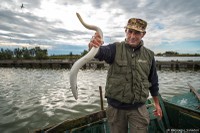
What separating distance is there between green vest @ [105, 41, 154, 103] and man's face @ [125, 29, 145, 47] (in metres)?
0.13

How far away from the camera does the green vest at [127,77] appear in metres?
3.45

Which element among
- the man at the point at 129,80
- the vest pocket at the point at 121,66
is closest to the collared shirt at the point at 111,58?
the man at the point at 129,80

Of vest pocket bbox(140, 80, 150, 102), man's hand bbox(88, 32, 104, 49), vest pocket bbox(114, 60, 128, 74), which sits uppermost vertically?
man's hand bbox(88, 32, 104, 49)

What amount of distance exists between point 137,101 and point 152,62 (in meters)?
0.98

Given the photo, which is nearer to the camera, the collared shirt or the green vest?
the collared shirt

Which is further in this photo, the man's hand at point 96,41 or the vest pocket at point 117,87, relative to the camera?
the vest pocket at point 117,87

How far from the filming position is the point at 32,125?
39.5 ft

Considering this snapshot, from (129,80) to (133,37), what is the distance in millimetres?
832

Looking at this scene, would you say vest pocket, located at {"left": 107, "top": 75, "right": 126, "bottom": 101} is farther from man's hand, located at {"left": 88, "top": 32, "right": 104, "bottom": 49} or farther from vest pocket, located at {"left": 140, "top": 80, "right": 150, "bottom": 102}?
man's hand, located at {"left": 88, "top": 32, "right": 104, "bottom": 49}

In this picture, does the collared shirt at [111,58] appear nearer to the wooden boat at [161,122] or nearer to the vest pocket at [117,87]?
the vest pocket at [117,87]

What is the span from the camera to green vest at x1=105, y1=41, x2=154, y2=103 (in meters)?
3.45

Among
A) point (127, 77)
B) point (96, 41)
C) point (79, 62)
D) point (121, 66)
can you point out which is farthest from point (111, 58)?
point (79, 62)

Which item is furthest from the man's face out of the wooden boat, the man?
the wooden boat

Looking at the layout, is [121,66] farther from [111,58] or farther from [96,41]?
[96,41]
